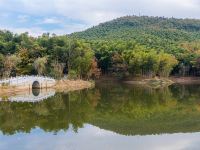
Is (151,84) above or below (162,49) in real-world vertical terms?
below

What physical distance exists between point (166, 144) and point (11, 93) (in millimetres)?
26525

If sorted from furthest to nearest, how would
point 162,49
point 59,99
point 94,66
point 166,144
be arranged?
point 162,49 < point 94,66 < point 59,99 < point 166,144

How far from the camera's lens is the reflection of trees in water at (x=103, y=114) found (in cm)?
2495

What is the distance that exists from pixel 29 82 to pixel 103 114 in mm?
19697

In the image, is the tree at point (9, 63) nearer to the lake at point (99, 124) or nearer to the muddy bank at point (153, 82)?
the lake at point (99, 124)

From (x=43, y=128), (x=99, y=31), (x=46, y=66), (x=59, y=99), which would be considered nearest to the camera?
(x=43, y=128)

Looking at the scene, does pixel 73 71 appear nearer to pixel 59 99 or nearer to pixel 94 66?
pixel 94 66

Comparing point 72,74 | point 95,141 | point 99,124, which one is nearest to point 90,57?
point 72,74

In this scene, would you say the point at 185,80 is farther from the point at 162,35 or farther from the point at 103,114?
the point at 103,114

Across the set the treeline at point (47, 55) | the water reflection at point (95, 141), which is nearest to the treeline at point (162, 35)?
the treeline at point (47, 55)

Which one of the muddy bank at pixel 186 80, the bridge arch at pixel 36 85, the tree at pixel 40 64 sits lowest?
the muddy bank at pixel 186 80

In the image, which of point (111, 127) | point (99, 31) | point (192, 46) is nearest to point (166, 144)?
point (111, 127)

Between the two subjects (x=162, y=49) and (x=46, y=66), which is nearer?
(x=46, y=66)

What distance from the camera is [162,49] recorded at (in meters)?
76.1
